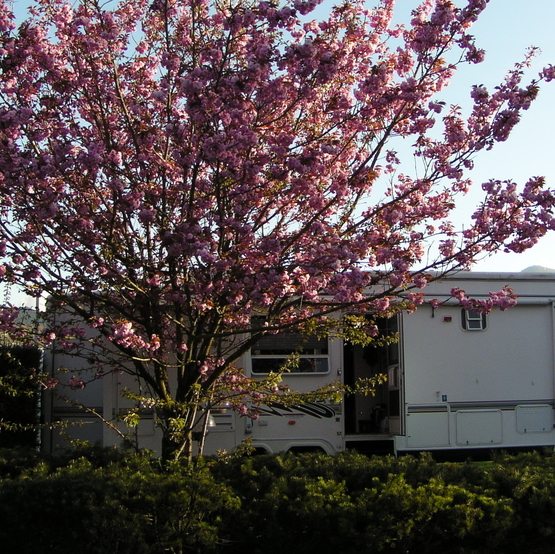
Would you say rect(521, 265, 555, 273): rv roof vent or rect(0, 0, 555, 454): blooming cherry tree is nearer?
rect(0, 0, 555, 454): blooming cherry tree

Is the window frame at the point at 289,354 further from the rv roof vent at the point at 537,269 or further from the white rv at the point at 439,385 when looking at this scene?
the rv roof vent at the point at 537,269

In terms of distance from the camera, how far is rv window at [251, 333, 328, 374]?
10.4m

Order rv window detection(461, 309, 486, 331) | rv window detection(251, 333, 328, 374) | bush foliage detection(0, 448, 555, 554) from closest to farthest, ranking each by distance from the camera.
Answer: bush foliage detection(0, 448, 555, 554), rv window detection(251, 333, 328, 374), rv window detection(461, 309, 486, 331)

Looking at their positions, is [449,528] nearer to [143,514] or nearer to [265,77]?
[143,514]

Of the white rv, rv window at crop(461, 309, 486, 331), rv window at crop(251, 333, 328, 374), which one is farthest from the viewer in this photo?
rv window at crop(461, 309, 486, 331)

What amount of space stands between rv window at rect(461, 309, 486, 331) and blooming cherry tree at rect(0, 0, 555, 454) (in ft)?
12.2

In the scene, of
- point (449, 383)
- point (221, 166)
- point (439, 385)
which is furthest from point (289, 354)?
point (221, 166)

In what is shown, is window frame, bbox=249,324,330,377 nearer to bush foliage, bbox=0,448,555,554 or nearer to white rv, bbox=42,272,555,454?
white rv, bbox=42,272,555,454

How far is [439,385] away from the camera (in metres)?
10.6

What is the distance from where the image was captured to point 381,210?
6621mm

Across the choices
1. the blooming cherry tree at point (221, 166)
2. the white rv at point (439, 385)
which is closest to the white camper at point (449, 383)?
A: the white rv at point (439, 385)

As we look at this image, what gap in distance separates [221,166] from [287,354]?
4.71 m

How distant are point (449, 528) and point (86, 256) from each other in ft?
11.4

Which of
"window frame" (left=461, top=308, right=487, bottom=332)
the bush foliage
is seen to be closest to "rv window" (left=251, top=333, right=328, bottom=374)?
"window frame" (left=461, top=308, right=487, bottom=332)
